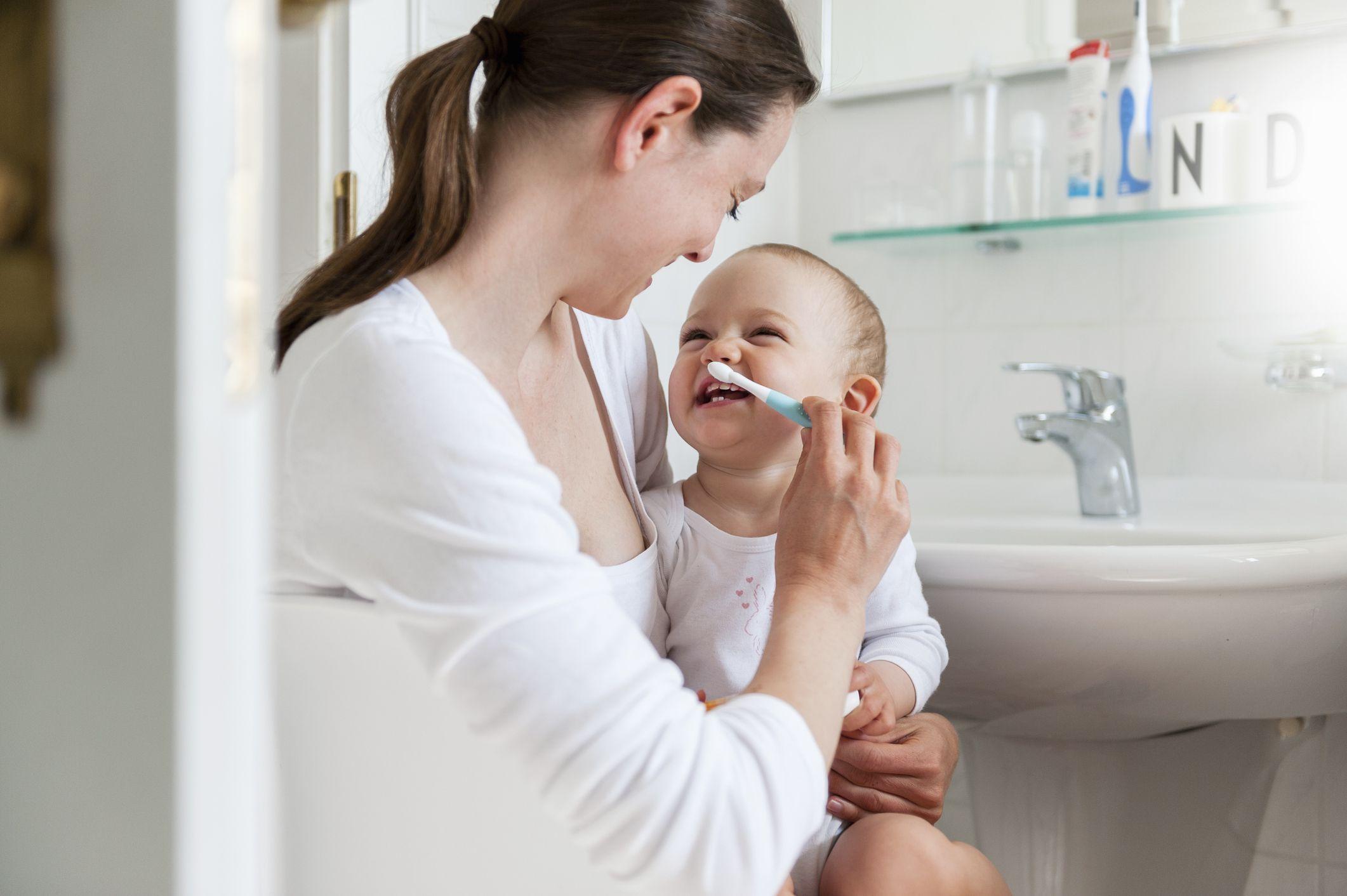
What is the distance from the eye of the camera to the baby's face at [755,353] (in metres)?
0.95

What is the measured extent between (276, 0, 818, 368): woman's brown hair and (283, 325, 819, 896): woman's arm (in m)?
0.14

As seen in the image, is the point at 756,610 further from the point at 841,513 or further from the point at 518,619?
the point at 518,619

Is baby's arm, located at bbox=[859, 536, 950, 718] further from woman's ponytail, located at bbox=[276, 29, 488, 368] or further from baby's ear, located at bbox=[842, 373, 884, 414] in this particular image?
woman's ponytail, located at bbox=[276, 29, 488, 368]

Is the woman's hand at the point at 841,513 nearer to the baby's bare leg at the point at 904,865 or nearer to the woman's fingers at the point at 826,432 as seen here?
the woman's fingers at the point at 826,432

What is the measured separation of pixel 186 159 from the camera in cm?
16

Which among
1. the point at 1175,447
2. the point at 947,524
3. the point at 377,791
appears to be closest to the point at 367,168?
the point at 947,524

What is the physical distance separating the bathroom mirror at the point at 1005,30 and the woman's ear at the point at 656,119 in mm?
908

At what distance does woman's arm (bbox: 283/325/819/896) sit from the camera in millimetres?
505

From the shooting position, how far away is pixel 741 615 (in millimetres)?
897

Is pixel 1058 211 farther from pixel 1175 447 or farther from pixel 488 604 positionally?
pixel 488 604

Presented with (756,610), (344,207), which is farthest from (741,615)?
(344,207)

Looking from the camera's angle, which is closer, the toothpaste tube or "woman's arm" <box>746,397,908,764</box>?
"woman's arm" <box>746,397,908,764</box>

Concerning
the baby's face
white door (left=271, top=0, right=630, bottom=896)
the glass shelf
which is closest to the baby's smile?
the baby's face

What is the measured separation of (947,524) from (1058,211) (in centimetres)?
45
